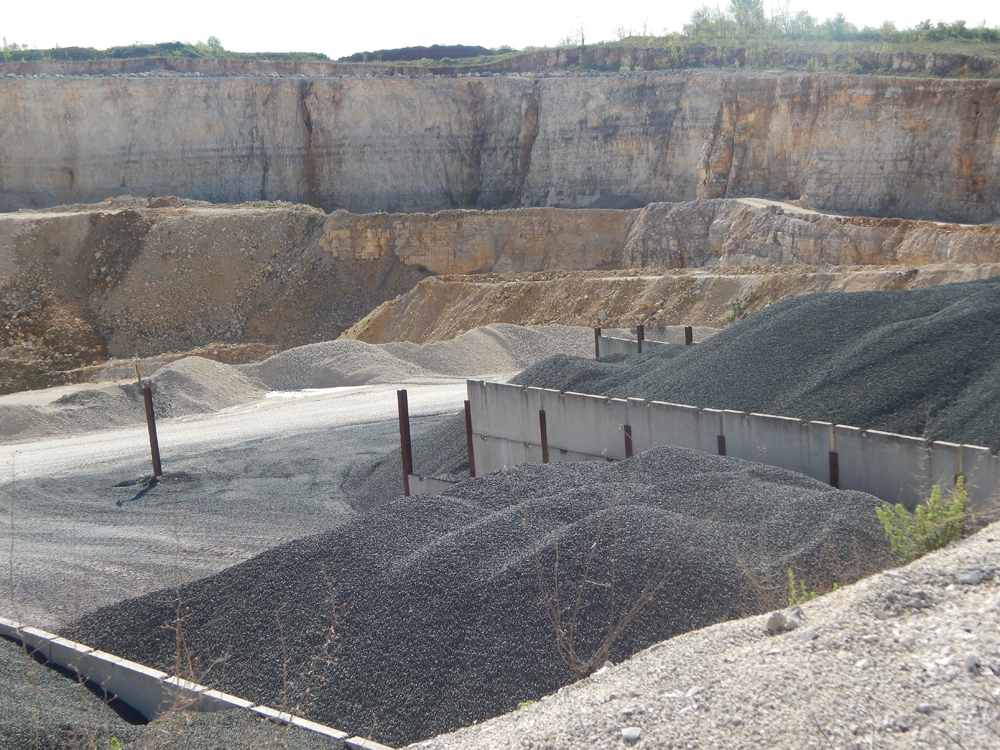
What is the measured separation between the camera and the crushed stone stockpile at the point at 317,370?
69.6ft

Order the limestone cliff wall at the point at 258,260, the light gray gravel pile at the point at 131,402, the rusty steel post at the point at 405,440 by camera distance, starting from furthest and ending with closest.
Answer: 1. the limestone cliff wall at the point at 258,260
2. the light gray gravel pile at the point at 131,402
3. the rusty steel post at the point at 405,440

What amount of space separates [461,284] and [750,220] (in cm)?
985

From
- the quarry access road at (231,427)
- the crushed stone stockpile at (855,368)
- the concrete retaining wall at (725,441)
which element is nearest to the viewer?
the concrete retaining wall at (725,441)

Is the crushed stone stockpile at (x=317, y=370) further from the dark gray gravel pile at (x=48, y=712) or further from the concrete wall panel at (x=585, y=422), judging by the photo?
the dark gray gravel pile at (x=48, y=712)

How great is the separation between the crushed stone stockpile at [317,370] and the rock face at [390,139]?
1557 cm

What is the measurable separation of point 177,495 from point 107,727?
29.6 feet

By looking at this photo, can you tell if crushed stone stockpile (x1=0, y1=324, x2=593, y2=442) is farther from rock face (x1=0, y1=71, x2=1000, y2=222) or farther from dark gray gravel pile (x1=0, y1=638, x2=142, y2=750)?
rock face (x1=0, y1=71, x2=1000, y2=222)

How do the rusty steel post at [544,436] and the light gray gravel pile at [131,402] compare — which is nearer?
the rusty steel post at [544,436]

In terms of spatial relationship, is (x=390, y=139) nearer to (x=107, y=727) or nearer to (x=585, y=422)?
(x=585, y=422)

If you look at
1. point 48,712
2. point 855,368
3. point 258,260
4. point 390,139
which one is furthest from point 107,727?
point 390,139

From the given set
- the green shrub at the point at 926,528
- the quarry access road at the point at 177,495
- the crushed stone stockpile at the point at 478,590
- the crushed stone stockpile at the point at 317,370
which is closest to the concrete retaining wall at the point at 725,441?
the green shrub at the point at 926,528

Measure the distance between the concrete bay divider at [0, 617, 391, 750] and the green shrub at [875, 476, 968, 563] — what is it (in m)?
3.71

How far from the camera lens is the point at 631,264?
34125mm

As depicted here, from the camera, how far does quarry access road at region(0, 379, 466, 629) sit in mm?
10398
